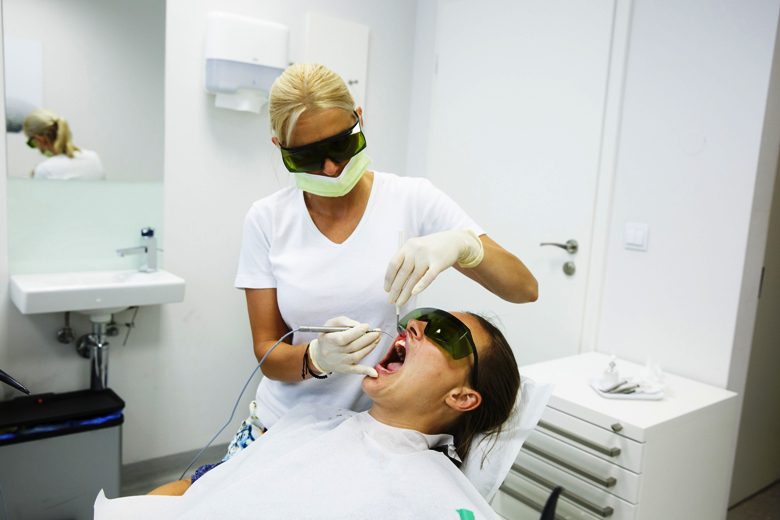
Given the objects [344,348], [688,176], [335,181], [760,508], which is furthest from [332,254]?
[760,508]

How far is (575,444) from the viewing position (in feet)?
5.46

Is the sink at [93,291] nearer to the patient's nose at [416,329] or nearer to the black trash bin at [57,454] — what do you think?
the black trash bin at [57,454]

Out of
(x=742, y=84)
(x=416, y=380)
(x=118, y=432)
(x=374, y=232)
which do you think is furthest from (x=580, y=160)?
(x=118, y=432)

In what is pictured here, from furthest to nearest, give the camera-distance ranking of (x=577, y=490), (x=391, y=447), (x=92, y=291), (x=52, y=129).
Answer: (x=52, y=129) < (x=92, y=291) < (x=577, y=490) < (x=391, y=447)

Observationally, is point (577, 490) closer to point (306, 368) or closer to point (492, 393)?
point (492, 393)

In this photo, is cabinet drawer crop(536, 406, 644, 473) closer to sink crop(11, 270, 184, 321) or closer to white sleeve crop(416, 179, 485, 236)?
white sleeve crop(416, 179, 485, 236)

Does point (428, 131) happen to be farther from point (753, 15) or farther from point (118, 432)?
point (118, 432)

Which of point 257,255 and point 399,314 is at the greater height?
point 257,255

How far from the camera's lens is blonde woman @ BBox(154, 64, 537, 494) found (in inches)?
47.5

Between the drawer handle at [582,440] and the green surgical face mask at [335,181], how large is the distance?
Result: 945mm

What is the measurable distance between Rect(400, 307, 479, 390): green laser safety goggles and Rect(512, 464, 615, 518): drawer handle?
2.09 ft

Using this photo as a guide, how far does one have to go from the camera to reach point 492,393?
1.28 meters

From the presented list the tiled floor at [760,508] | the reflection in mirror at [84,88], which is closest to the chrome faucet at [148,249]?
the reflection in mirror at [84,88]

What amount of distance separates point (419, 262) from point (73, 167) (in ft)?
5.64
